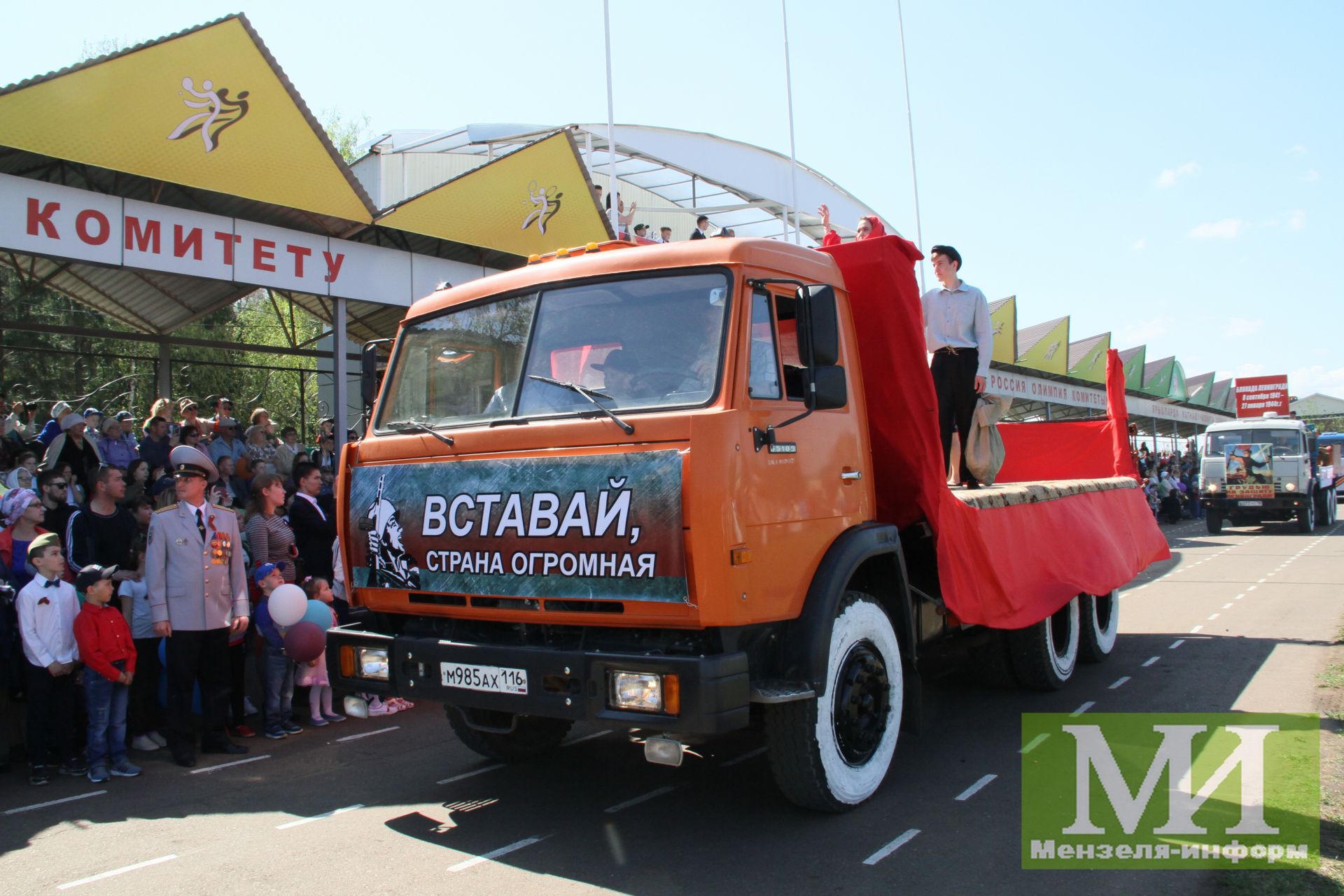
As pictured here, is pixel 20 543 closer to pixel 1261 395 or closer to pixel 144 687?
pixel 144 687

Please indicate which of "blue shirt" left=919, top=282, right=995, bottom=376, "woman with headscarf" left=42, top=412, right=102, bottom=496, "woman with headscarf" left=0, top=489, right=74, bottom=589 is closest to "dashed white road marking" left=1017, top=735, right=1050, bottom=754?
"blue shirt" left=919, top=282, right=995, bottom=376

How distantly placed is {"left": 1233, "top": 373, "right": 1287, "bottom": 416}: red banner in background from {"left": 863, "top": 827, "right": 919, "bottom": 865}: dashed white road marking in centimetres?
5009

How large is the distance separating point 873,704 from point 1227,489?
2287cm

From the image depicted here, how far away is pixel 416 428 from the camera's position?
4637 mm

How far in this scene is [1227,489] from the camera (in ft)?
77.2

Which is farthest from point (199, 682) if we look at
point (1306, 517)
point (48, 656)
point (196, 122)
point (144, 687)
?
point (1306, 517)

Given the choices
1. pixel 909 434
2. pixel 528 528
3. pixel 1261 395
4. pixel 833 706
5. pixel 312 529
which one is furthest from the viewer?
pixel 1261 395

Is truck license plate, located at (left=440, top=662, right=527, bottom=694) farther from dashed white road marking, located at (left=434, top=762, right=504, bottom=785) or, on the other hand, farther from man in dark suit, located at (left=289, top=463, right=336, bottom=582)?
man in dark suit, located at (left=289, top=463, right=336, bottom=582)

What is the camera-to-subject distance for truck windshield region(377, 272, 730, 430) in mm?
4066

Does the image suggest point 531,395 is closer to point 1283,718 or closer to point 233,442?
point 1283,718

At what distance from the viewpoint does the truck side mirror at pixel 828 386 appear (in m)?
4.17

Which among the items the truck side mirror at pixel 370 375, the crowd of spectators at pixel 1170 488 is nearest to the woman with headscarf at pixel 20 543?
the truck side mirror at pixel 370 375

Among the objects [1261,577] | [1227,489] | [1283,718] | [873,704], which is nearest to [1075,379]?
[1227,489]

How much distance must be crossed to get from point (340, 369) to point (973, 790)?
9.08 m
